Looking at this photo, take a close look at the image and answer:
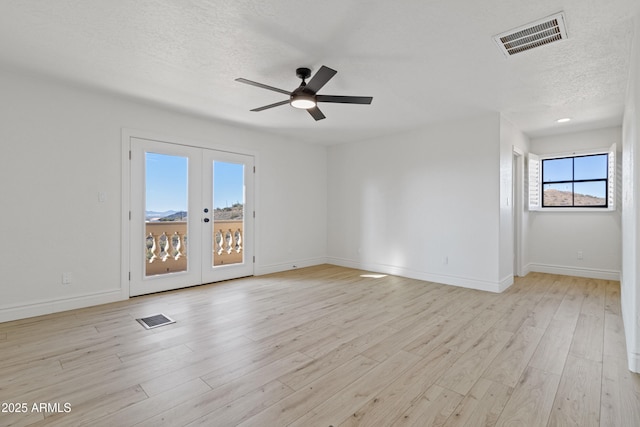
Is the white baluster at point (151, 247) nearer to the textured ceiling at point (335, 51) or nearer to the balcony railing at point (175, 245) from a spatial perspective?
the balcony railing at point (175, 245)

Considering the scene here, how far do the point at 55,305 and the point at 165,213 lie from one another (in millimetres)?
1612

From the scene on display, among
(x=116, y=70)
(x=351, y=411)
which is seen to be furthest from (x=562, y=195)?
(x=116, y=70)

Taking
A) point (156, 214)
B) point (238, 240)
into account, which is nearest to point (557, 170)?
point (238, 240)

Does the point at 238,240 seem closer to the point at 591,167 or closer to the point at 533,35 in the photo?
the point at 533,35

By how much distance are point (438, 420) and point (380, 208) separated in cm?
434

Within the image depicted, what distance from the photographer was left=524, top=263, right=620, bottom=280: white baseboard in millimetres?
5117

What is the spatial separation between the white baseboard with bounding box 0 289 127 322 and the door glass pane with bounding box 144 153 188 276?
521 mm

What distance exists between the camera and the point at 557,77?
3191 mm

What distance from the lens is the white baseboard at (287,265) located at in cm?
554

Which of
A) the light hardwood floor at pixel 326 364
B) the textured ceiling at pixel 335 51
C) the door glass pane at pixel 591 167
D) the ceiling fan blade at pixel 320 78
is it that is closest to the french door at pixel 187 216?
the light hardwood floor at pixel 326 364

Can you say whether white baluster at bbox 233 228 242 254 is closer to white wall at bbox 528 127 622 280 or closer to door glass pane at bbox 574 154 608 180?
white wall at bbox 528 127 622 280

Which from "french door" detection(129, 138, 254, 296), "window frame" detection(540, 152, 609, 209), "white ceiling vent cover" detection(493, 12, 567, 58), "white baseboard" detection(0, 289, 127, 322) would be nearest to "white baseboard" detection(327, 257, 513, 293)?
"window frame" detection(540, 152, 609, 209)

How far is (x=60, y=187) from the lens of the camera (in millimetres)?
3512

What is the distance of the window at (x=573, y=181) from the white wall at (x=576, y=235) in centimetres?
17
